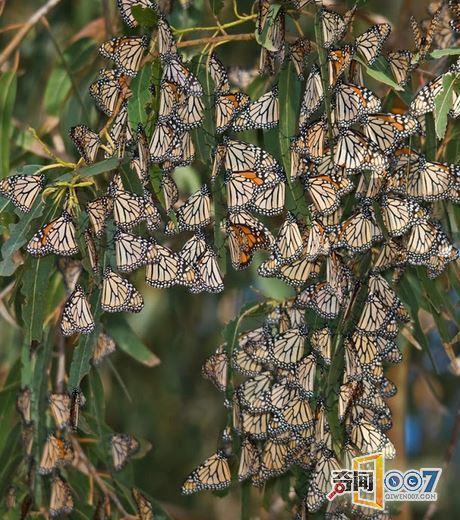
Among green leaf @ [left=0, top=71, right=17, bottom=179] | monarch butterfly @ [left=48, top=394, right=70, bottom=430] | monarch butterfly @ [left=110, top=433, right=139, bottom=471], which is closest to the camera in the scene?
monarch butterfly @ [left=48, top=394, right=70, bottom=430]

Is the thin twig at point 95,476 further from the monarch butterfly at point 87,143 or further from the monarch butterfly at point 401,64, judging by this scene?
the monarch butterfly at point 401,64

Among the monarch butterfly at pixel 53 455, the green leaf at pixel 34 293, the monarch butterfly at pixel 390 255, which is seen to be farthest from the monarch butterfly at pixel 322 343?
the monarch butterfly at pixel 53 455

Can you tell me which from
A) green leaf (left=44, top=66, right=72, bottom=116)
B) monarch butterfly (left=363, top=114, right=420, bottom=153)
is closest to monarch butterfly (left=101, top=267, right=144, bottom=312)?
monarch butterfly (left=363, top=114, right=420, bottom=153)

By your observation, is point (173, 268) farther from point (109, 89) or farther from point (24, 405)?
point (24, 405)

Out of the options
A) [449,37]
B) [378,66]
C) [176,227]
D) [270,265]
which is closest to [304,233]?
[270,265]

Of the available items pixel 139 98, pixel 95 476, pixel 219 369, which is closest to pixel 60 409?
pixel 95 476

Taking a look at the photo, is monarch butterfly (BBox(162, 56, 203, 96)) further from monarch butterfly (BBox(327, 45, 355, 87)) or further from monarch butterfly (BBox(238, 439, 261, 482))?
monarch butterfly (BBox(238, 439, 261, 482))
